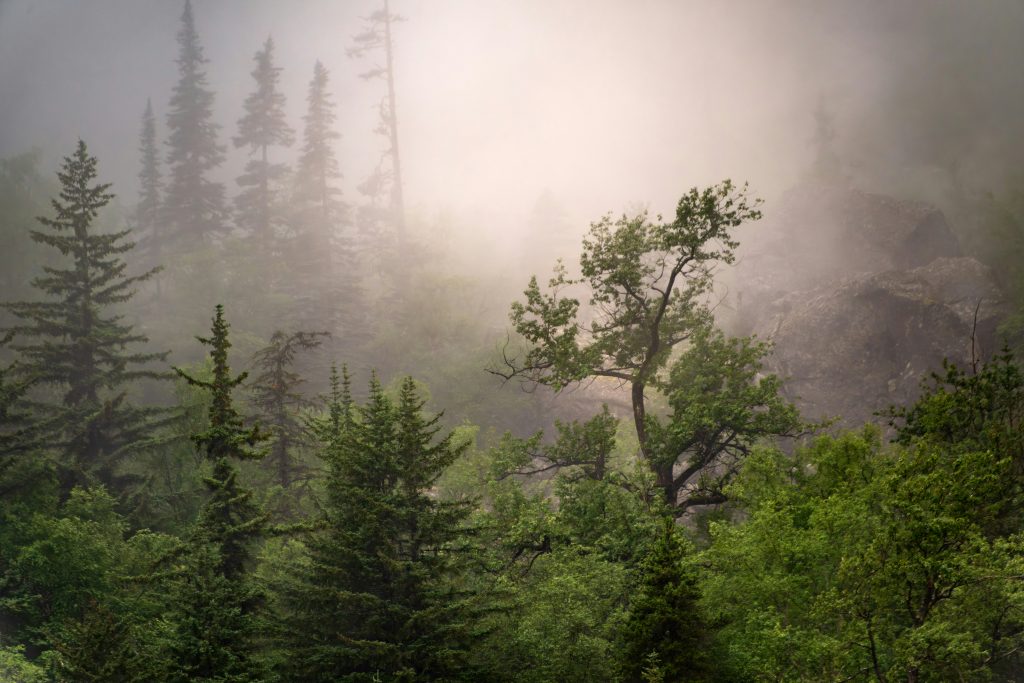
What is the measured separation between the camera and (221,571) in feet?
54.0

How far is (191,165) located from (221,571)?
66.4 m

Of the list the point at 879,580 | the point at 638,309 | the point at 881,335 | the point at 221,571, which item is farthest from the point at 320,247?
the point at 879,580

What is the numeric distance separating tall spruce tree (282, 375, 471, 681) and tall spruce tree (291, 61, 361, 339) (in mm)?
40935

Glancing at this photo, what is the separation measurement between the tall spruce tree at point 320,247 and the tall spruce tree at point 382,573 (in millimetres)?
40935

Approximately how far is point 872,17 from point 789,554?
9680 cm

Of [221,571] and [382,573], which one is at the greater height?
[221,571]

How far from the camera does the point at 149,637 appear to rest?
19875mm

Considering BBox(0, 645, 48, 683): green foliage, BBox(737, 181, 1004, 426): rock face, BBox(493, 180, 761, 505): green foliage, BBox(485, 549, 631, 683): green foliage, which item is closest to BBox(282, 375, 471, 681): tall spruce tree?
BBox(485, 549, 631, 683): green foliage

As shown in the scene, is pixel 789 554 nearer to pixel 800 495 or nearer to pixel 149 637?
pixel 800 495

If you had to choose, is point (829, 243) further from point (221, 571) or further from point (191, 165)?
point (191, 165)

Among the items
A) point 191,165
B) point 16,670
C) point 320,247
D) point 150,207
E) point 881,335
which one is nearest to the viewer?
point 16,670

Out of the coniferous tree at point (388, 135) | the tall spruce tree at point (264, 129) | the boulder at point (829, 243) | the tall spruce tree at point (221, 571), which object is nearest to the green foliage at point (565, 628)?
the tall spruce tree at point (221, 571)

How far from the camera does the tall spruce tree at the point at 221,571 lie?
14.8 metres

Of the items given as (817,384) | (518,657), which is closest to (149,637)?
(518,657)
